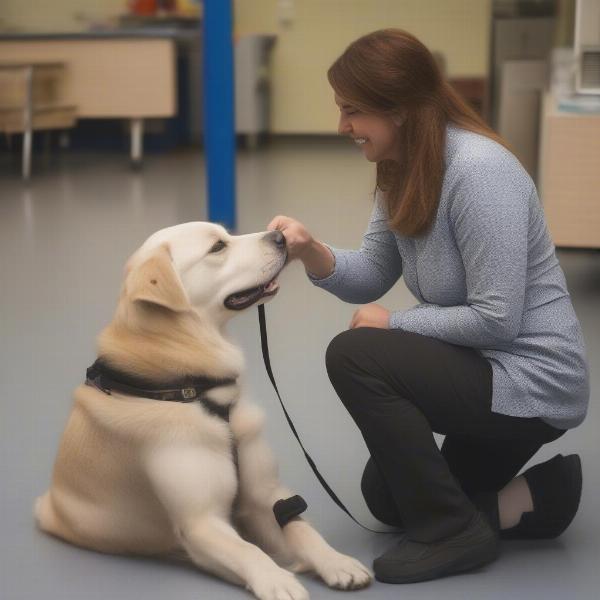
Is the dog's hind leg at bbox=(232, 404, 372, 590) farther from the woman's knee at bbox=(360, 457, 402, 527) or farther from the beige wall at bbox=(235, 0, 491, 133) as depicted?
the beige wall at bbox=(235, 0, 491, 133)

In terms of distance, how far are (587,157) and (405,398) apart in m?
2.31

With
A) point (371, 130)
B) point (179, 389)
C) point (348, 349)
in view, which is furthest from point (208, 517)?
point (371, 130)

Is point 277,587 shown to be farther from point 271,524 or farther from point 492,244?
point 492,244

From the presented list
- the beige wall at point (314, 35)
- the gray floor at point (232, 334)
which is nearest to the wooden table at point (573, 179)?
the gray floor at point (232, 334)

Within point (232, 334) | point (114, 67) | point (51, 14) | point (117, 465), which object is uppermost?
point (51, 14)

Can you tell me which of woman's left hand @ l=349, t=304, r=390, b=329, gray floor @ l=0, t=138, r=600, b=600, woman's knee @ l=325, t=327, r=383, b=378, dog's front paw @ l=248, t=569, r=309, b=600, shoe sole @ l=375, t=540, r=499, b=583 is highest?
woman's left hand @ l=349, t=304, r=390, b=329

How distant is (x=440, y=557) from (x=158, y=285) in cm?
69

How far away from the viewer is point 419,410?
1896 millimetres

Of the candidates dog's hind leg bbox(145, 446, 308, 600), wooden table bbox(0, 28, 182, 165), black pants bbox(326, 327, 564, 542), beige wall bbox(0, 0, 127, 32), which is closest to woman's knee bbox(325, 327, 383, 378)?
black pants bbox(326, 327, 564, 542)

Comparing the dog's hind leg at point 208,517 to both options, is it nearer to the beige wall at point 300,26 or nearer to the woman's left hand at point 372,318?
the woman's left hand at point 372,318

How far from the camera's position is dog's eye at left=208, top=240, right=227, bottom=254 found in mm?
1940

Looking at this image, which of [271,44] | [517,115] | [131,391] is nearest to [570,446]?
[131,391]

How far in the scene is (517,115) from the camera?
22.5 ft

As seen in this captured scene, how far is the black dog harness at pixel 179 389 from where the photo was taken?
189 cm
